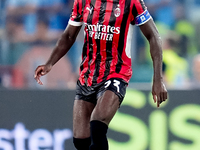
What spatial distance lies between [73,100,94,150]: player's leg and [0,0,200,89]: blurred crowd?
2.58 metres

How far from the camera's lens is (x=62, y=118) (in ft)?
21.4

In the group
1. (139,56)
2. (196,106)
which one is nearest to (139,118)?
(196,106)

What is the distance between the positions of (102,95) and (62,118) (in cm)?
220

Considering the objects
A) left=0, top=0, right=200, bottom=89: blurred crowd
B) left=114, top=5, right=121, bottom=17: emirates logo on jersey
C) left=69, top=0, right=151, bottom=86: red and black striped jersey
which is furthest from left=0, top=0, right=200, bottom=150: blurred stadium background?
left=114, top=5, right=121, bottom=17: emirates logo on jersey

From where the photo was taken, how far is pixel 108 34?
4523 millimetres

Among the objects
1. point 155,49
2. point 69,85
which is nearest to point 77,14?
point 155,49

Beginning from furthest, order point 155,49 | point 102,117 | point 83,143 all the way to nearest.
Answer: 1. point 83,143
2. point 155,49
3. point 102,117

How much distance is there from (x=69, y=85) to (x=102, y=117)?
303 cm

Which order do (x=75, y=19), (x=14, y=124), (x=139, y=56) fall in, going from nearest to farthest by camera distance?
(x=75, y=19) < (x=14, y=124) < (x=139, y=56)

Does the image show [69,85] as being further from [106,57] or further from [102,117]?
[102,117]

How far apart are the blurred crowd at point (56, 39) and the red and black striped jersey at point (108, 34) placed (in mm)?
2659

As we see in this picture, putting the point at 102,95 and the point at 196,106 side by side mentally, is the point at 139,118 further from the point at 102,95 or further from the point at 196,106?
the point at 102,95

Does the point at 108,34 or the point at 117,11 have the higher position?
the point at 117,11

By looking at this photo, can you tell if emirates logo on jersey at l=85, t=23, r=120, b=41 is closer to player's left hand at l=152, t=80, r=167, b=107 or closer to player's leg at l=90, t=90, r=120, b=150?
player's leg at l=90, t=90, r=120, b=150
